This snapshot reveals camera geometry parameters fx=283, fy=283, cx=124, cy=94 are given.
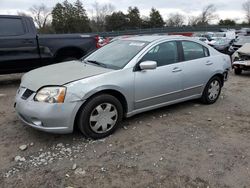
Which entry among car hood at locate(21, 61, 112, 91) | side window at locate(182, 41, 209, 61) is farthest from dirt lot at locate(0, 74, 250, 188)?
side window at locate(182, 41, 209, 61)

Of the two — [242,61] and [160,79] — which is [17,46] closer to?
[160,79]

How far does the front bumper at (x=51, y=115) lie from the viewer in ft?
12.1

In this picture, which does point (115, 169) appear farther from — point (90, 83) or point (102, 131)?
point (90, 83)

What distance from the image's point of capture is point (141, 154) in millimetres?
3688

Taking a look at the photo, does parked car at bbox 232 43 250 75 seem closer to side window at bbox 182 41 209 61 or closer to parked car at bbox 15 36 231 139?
parked car at bbox 15 36 231 139

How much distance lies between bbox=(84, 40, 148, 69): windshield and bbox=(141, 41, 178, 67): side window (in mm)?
187

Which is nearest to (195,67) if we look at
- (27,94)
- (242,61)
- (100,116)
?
(100,116)

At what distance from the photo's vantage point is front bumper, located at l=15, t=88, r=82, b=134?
3.70 metres

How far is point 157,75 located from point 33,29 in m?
4.28

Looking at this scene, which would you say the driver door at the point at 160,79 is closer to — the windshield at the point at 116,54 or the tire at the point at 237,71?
the windshield at the point at 116,54

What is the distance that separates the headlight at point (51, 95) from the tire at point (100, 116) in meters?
0.35

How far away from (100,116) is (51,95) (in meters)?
0.76

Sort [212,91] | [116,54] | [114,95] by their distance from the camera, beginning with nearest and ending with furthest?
1. [114,95]
2. [116,54]
3. [212,91]

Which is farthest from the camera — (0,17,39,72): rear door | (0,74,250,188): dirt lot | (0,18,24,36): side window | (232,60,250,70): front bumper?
(232,60,250,70): front bumper
